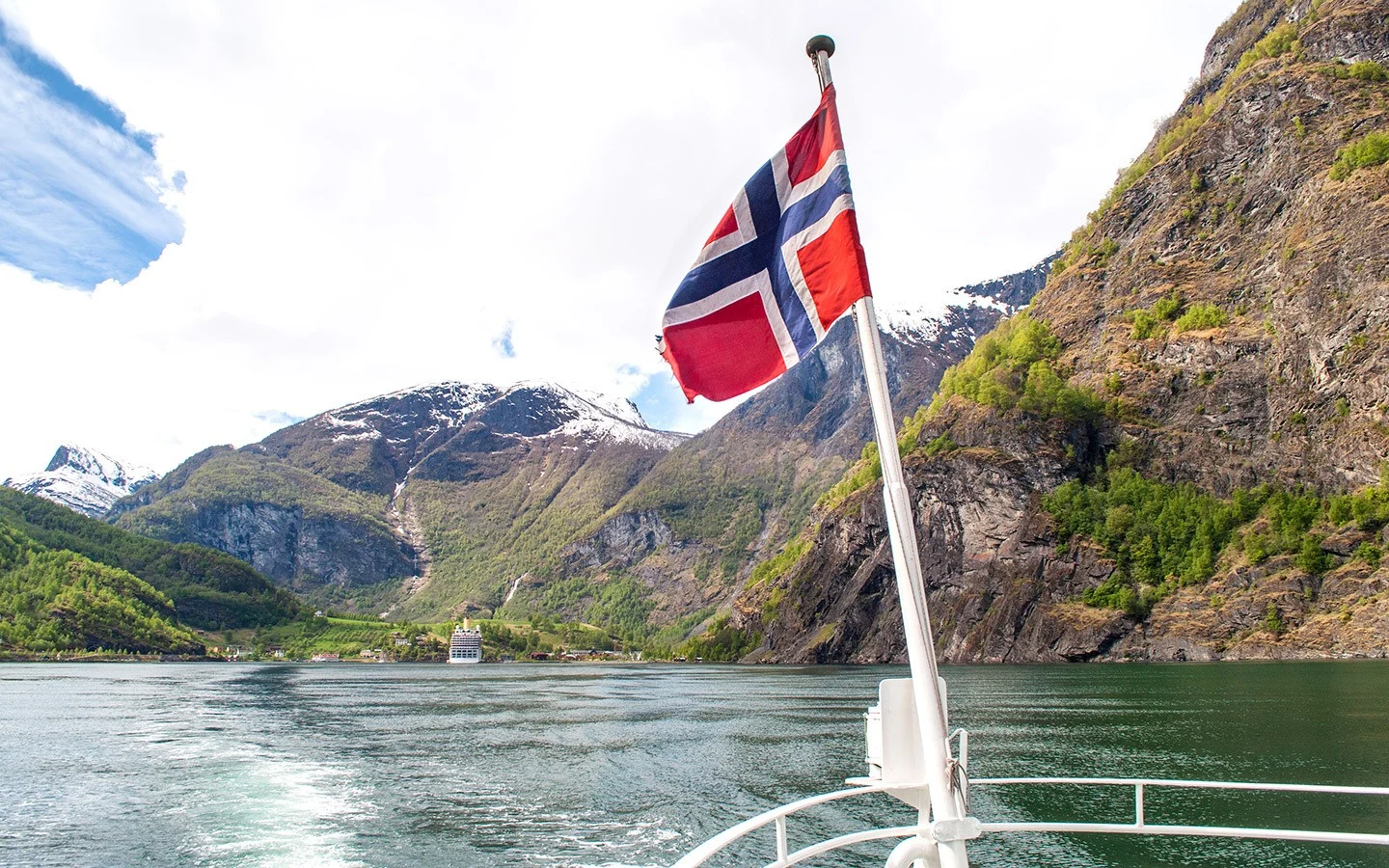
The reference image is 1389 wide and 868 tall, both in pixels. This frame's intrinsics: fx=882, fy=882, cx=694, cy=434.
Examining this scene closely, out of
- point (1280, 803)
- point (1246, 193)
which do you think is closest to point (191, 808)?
point (1280, 803)

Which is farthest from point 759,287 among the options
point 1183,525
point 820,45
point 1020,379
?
point 1020,379

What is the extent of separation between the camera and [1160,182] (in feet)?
559

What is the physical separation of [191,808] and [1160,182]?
185649 mm

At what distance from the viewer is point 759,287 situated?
959 cm

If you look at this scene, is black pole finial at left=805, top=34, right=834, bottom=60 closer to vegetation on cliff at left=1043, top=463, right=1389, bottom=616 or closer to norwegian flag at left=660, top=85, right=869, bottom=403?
norwegian flag at left=660, top=85, right=869, bottom=403

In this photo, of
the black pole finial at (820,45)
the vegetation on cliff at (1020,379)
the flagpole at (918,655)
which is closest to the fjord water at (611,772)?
the flagpole at (918,655)

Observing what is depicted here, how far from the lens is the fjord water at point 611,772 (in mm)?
28312

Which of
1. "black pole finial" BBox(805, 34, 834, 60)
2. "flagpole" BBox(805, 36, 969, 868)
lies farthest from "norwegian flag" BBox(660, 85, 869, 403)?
"flagpole" BBox(805, 36, 969, 868)

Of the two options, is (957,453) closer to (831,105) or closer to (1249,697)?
(1249,697)

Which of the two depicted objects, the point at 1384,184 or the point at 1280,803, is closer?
the point at 1280,803

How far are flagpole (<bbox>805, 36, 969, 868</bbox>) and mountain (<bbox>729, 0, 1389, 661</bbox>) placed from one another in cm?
11101

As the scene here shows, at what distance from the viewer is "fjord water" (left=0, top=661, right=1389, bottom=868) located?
28.3 m

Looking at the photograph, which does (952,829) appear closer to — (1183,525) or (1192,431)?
(1183,525)

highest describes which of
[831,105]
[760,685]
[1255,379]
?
[1255,379]
